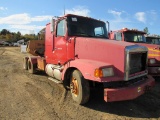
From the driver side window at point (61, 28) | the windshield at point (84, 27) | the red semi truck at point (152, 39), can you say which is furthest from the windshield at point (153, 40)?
the driver side window at point (61, 28)

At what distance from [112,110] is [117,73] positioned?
105 centimetres

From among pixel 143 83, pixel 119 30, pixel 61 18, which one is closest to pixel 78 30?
pixel 61 18

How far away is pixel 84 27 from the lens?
7.53m

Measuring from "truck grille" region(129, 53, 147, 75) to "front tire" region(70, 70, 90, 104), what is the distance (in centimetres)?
127

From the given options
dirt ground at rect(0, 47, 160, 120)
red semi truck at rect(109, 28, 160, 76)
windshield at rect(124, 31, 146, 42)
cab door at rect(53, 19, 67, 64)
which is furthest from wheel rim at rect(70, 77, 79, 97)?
windshield at rect(124, 31, 146, 42)

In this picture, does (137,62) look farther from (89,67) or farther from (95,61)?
(89,67)

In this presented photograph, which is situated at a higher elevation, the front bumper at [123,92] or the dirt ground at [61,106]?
the front bumper at [123,92]

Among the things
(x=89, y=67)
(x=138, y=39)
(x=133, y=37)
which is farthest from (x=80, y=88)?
(x=138, y=39)

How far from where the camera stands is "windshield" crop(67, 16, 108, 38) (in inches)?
287

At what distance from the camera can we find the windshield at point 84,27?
728 centimetres

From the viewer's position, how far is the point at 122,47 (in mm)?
5605

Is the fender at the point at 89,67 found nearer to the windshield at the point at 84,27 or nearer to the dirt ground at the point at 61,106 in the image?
the dirt ground at the point at 61,106

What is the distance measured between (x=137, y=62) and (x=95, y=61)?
4.06 feet

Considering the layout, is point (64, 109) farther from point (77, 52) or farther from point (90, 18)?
point (90, 18)
